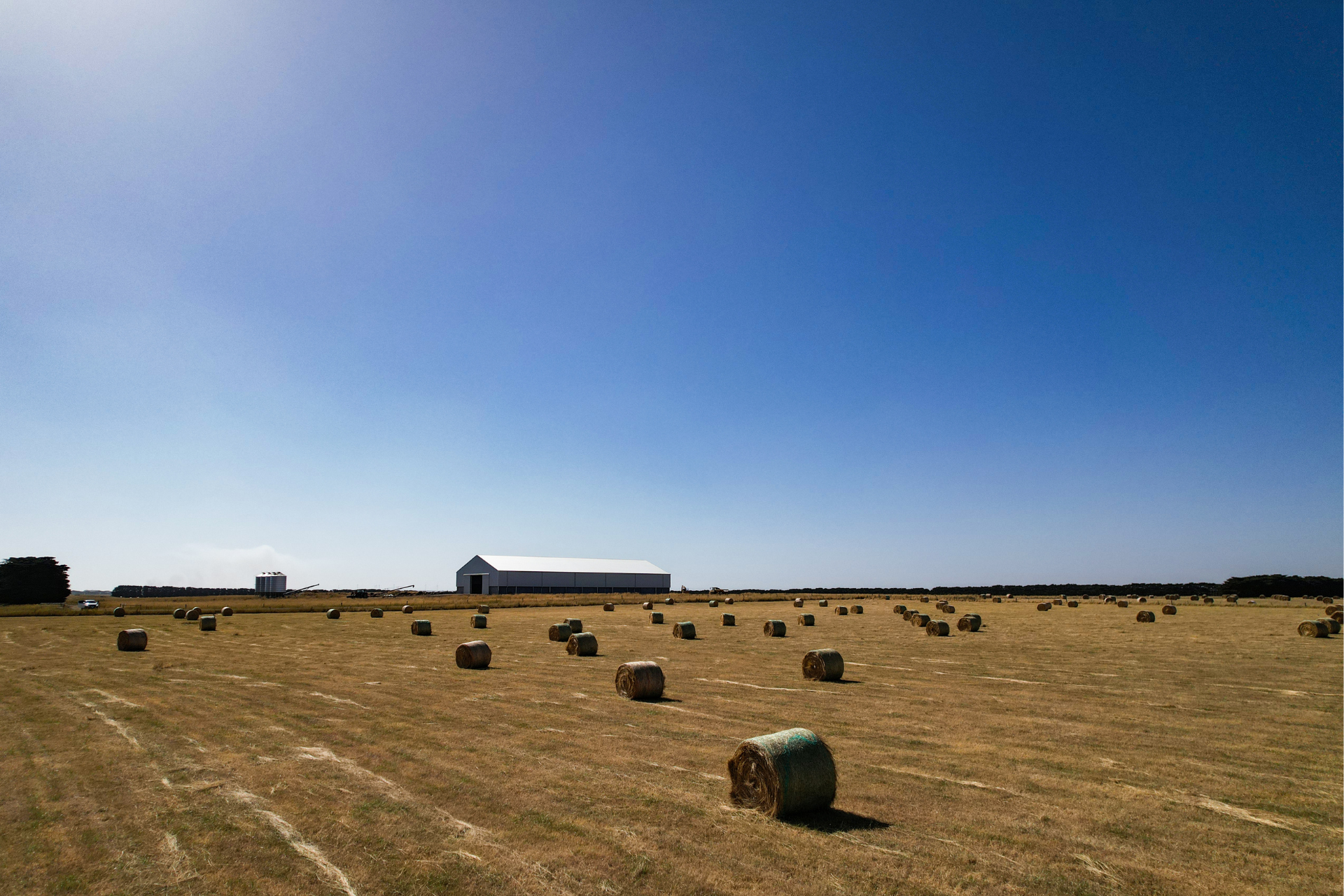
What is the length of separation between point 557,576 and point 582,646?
96.5 meters

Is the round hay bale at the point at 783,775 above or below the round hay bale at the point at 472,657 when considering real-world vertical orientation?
above

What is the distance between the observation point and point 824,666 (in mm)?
19297

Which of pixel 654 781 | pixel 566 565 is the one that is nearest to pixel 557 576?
pixel 566 565

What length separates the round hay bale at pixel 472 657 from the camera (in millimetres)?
22031

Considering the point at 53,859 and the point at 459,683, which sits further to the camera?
the point at 459,683

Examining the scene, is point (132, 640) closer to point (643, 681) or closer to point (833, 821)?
point (643, 681)

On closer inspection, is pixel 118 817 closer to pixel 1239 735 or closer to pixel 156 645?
pixel 1239 735

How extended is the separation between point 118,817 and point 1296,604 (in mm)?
88904

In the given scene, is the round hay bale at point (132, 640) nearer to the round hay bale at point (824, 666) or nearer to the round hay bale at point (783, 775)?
the round hay bale at point (824, 666)

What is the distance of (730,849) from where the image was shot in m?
7.51

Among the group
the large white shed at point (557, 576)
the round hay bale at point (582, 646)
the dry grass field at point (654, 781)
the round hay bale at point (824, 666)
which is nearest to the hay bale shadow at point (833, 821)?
Answer: the dry grass field at point (654, 781)

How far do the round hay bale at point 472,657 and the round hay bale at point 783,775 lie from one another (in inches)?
579

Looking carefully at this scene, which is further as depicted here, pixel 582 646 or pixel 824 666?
pixel 582 646

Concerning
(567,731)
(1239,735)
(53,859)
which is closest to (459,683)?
(567,731)
